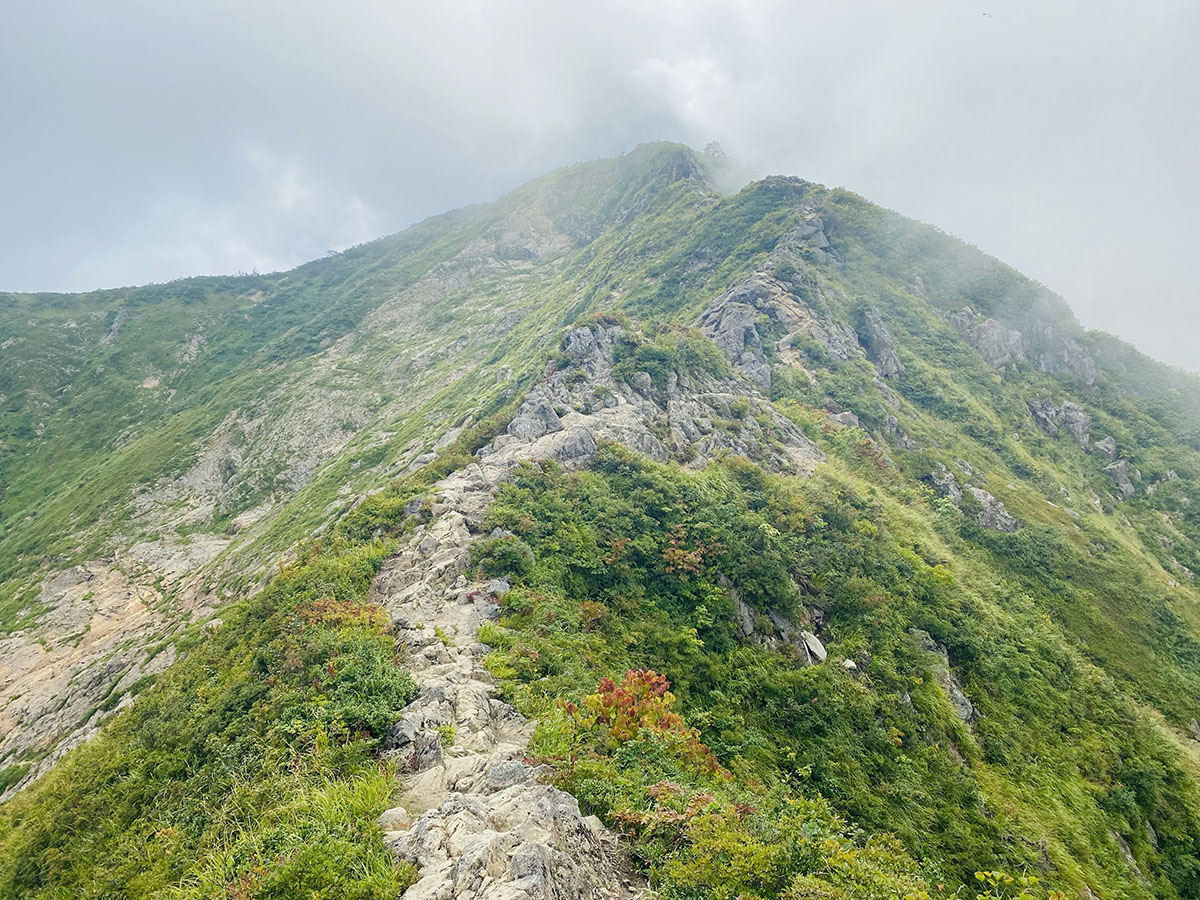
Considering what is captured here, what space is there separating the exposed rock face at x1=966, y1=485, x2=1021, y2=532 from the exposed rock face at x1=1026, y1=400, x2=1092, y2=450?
2244 centimetres

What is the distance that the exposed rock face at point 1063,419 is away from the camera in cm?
4972

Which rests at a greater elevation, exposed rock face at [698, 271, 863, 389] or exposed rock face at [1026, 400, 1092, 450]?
exposed rock face at [698, 271, 863, 389]

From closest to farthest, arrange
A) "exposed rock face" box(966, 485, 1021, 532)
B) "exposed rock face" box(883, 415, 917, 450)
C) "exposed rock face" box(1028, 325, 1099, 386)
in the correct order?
"exposed rock face" box(966, 485, 1021, 532) < "exposed rock face" box(883, 415, 917, 450) < "exposed rock face" box(1028, 325, 1099, 386)

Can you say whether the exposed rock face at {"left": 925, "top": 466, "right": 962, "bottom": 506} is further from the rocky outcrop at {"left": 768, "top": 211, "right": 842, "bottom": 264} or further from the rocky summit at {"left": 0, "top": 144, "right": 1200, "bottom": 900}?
the rocky outcrop at {"left": 768, "top": 211, "right": 842, "bottom": 264}

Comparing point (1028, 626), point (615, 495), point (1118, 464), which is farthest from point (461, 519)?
point (1118, 464)

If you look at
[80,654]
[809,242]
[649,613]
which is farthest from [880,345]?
[80,654]

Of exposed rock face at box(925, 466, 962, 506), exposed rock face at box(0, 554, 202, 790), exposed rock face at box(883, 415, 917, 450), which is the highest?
exposed rock face at box(883, 415, 917, 450)

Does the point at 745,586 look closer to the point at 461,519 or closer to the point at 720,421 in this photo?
the point at 461,519

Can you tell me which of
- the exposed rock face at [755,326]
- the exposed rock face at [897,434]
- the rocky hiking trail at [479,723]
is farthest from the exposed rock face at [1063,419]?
the rocky hiking trail at [479,723]

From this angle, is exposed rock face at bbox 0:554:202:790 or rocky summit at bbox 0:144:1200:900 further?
exposed rock face at bbox 0:554:202:790

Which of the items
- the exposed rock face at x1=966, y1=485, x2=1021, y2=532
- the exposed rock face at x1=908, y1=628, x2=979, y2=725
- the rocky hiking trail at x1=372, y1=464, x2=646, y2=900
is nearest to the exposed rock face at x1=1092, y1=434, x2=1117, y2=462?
the exposed rock face at x1=966, y1=485, x2=1021, y2=532

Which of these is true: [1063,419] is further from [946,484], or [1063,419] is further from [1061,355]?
[946,484]

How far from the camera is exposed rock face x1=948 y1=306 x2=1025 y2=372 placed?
5794 cm

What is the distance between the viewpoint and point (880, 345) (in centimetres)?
5553
